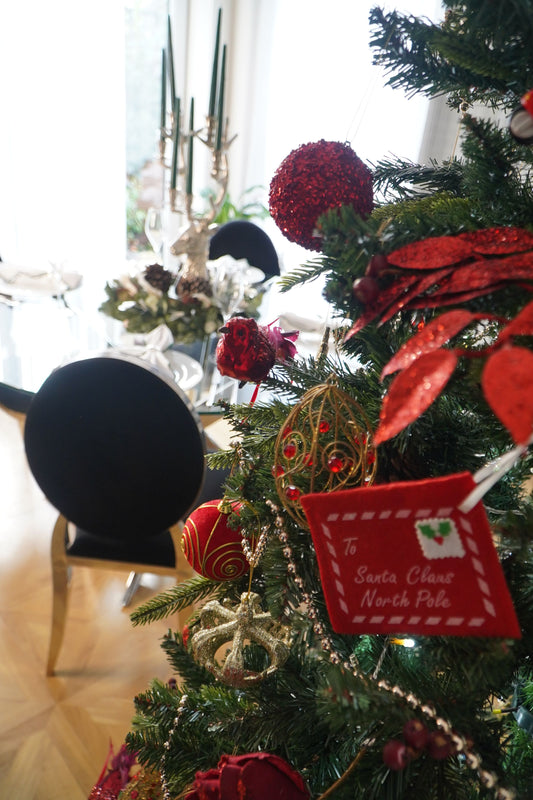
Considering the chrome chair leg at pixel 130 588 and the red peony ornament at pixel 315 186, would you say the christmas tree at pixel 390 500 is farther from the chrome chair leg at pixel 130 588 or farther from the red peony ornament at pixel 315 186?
the chrome chair leg at pixel 130 588

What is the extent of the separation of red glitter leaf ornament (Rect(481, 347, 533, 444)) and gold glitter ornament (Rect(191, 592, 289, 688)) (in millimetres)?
378

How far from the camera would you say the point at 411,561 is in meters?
0.38

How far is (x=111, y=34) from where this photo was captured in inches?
107

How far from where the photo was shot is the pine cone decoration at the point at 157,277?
1.52 metres

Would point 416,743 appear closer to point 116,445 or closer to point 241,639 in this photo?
point 241,639

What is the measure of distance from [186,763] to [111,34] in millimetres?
2994

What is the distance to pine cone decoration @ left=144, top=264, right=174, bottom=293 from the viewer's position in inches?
59.8

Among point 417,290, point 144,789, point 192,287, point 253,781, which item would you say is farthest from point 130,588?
point 417,290

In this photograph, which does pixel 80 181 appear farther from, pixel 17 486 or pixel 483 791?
pixel 483 791

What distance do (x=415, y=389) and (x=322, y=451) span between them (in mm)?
192

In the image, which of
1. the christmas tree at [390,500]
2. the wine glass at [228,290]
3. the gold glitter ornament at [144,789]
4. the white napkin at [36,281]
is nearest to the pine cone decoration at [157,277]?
the wine glass at [228,290]

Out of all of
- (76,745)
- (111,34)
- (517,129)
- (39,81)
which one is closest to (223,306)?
(76,745)

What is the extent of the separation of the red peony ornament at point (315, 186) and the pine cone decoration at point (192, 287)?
1043 mm

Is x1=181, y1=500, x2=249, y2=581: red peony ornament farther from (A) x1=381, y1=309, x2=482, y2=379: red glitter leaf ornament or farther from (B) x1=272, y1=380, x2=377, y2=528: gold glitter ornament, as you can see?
(A) x1=381, y1=309, x2=482, y2=379: red glitter leaf ornament
